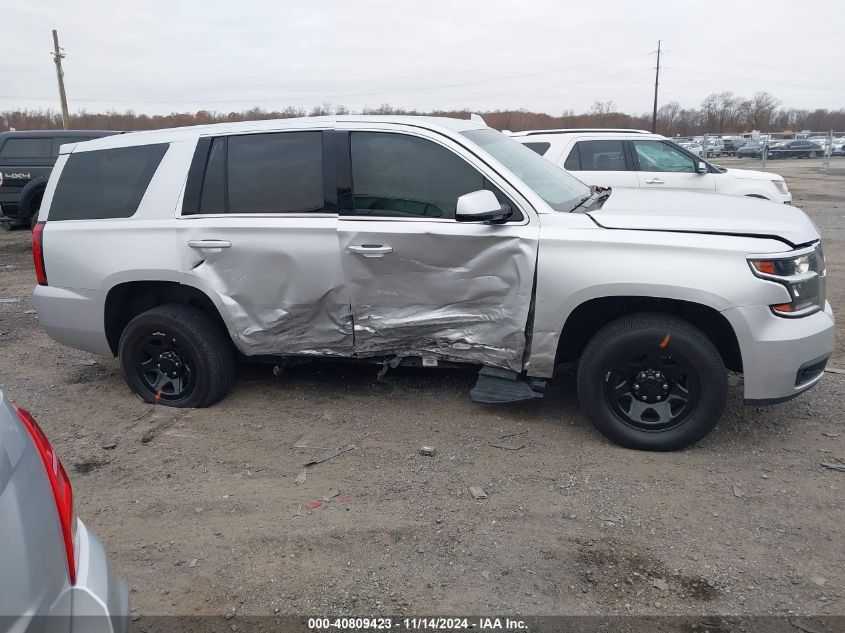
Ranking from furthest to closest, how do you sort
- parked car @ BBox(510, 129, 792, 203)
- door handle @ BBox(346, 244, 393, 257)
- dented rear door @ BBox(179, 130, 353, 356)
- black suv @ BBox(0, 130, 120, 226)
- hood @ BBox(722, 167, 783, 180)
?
black suv @ BBox(0, 130, 120, 226), hood @ BBox(722, 167, 783, 180), parked car @ BBox(510, 129, 792, 203), dented rear door @ BBox(179, 130, 353, 356), door handle @ BBox(346, 244, 393, 257)

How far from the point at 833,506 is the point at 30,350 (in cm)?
638

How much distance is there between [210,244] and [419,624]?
2755 millimetres

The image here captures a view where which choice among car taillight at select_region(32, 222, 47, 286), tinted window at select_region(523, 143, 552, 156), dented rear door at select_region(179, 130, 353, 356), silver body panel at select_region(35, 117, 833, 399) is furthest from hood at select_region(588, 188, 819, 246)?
tinted window at select_region(523, 143, 552, 156)

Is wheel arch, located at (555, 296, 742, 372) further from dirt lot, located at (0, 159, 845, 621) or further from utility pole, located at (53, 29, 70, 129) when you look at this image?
utility pole, located at (53, 29, 70, 129)

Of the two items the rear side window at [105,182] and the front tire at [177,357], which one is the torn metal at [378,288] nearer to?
the front tire at [177,357]

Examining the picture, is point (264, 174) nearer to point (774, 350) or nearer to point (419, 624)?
point (419, 624)

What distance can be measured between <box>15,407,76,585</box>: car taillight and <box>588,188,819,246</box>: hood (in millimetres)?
2978

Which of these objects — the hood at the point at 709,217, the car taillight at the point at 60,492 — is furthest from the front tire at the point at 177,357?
the car taillight at the point at 60,492

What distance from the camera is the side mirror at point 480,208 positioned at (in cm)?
388

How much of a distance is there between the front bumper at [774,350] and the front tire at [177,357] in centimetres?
317

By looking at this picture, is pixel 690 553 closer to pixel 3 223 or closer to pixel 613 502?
pixel 613 502

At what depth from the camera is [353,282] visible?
172 inches

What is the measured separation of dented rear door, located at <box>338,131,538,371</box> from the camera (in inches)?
161

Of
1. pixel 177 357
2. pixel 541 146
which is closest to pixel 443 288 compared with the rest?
pixel 177 357
